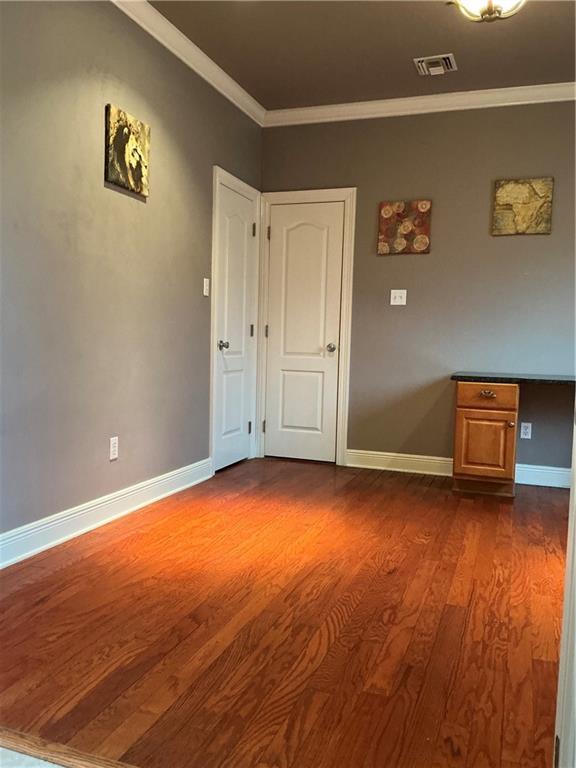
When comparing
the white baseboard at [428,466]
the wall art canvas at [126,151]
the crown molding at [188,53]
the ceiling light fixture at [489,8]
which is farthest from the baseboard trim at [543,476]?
the crown molding at [188,53]

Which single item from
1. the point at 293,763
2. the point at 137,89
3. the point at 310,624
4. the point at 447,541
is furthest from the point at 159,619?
the point at 137,89

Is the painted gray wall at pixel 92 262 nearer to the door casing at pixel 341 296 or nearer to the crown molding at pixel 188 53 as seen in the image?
A: the crown molding at pixel 188 53

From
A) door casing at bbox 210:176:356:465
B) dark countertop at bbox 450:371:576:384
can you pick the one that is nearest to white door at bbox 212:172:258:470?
door casing at bbox 210:176:356:465

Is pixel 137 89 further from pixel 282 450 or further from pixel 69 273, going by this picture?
pixel 282 450

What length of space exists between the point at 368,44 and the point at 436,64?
0.49m

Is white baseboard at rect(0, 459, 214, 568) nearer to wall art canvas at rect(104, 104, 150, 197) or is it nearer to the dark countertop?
wall art canvas at rect(104, 104, 150, 197)

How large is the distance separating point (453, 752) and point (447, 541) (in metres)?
1.53

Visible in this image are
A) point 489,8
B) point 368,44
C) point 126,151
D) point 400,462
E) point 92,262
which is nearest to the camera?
point 489,8

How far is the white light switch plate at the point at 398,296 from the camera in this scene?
431cm

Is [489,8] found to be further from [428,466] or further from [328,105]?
[428,466]

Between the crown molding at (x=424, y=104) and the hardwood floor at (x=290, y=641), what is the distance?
2685 millimetres

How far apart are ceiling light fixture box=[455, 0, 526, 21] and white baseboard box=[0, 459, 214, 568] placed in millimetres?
2681

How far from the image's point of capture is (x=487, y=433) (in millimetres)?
3691

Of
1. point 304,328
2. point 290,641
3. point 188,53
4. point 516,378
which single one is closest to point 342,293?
point 304,328
